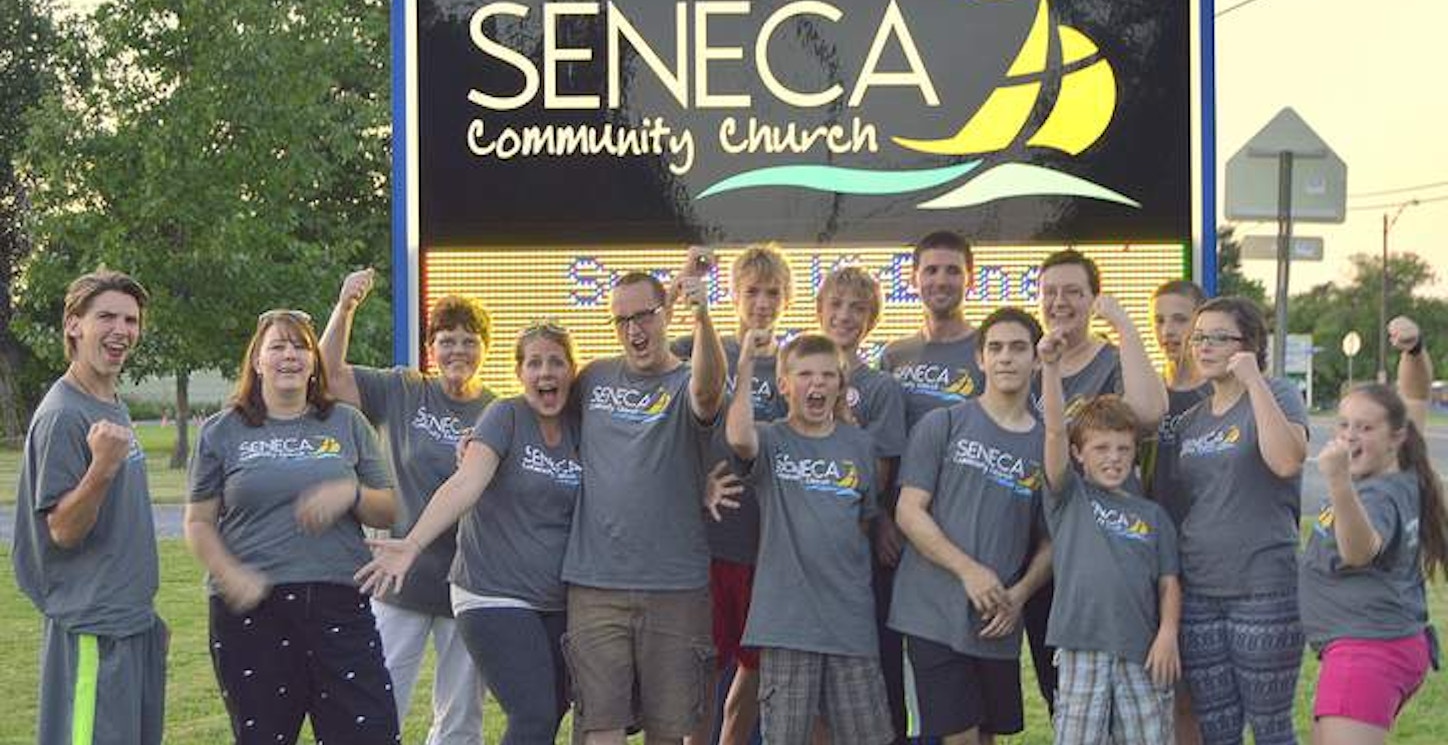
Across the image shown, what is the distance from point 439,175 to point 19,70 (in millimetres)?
34836

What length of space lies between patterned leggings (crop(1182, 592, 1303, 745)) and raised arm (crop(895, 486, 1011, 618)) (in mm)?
571

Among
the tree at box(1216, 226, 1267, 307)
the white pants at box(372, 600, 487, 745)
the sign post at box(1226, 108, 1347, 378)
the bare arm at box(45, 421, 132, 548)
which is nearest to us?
the bare arm at box(45, 421, 132, 548)

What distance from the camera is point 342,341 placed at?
19.9 feet

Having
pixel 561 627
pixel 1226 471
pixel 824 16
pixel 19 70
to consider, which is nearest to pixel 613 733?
pixel 561 627

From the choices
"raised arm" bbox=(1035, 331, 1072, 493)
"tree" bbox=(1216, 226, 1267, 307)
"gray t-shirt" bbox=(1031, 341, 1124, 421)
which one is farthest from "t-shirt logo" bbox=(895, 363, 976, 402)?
"tree" bbox=(1216, 226, 1267, 307)

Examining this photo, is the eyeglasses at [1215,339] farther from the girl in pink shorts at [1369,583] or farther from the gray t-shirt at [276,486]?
the gray t-shirt at [276,486]

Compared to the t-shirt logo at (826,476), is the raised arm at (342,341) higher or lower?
higher

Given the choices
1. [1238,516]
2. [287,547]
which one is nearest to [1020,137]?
[1238,516]

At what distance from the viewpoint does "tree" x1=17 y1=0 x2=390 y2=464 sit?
25.6m

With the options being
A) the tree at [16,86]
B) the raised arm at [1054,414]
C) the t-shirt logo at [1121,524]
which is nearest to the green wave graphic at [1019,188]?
the raised arm at [1054,414]

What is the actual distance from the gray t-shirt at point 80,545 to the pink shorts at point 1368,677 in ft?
10.7

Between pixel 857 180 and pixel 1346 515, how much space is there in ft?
7.59

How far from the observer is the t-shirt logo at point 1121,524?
17.7 feet

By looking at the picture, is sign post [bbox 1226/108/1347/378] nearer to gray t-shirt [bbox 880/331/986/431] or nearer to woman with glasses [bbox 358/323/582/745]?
gray t-shirt [bbox 880/331/986/431]
